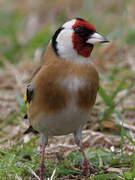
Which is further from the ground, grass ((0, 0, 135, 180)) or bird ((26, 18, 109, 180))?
bird ((26, 18, 109, 180))

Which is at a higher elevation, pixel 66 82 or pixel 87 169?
pixel 66 82

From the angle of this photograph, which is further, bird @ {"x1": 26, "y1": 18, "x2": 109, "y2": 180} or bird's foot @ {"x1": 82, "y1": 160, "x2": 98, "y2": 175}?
bird's foot @ {"x1": 82, "y1": 160, "x2": 98, "y2": 175}

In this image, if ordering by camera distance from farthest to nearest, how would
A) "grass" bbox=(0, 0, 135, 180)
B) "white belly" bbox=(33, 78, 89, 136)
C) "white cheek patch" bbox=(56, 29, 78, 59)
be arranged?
1. "grass" bbox=(0, 0, 135, 180)
2. "white cheek patch" bbox=(56, 29, 78, 59)
3. "white belly" bbox=(33, 78, 89, 136)

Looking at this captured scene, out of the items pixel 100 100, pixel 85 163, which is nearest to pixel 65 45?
pixel 85 163

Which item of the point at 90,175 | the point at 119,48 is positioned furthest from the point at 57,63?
the point at 119,48

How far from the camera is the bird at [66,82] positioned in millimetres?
3732

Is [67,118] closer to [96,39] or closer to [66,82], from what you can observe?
[66,82]

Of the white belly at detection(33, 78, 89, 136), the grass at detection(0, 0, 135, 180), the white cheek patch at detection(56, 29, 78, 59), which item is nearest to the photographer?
the white belly at detection(33, 78, 89, 136)

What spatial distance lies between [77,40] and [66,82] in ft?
1.05

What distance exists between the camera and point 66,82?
371 cm

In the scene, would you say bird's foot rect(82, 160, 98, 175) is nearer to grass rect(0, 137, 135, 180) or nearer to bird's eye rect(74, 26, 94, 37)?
grass rect(0, 137, 135, 180)

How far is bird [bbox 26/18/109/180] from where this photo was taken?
373cm

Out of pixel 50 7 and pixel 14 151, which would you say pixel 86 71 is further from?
pixel 50 7

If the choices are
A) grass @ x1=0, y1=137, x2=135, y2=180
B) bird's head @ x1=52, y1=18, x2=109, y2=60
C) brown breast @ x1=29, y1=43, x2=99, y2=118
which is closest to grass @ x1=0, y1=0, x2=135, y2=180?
grass @ x1=0, y1=137, x2=135, y2=180
